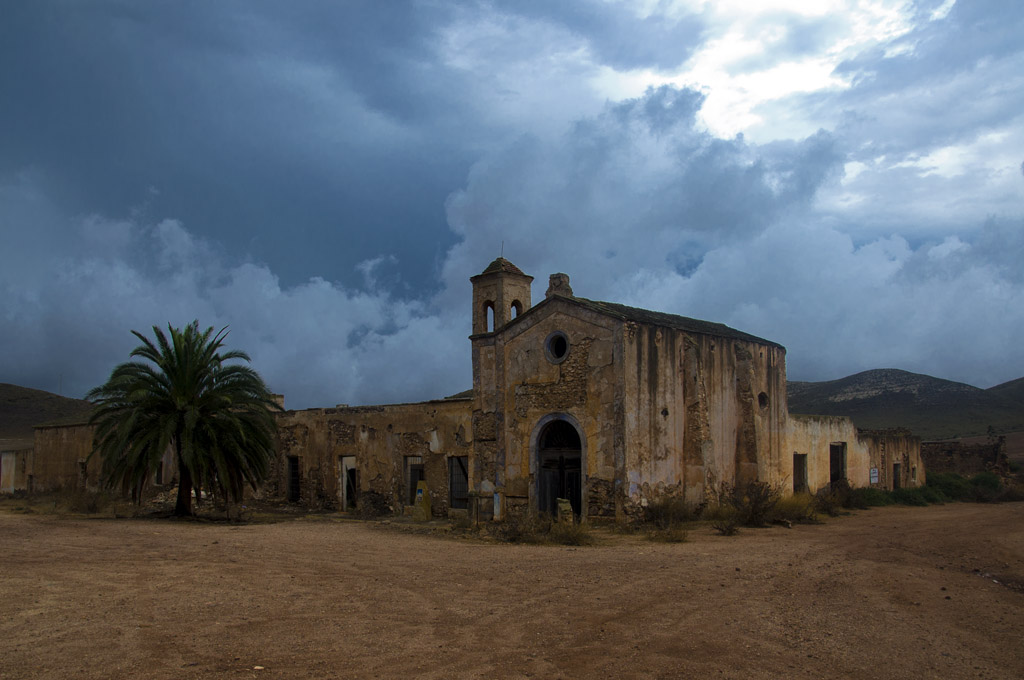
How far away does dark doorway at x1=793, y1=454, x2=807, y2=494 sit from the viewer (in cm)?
2543

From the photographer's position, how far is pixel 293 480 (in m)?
28.8

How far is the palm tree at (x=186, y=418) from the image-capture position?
20.8 m

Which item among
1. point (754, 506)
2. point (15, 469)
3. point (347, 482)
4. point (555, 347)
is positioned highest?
point (555, 347)

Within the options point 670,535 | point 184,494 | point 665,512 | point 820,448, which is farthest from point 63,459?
point 820,448

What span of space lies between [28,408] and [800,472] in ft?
228

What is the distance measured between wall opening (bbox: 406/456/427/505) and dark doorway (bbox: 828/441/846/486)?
45.9 feet

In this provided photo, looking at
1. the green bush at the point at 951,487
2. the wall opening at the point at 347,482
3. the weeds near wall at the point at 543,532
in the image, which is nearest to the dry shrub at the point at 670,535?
the weeds near wall at the point at 543,532

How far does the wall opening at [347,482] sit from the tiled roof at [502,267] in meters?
8.39

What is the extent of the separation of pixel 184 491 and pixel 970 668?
19818 mm

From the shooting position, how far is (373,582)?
1068 centimetres

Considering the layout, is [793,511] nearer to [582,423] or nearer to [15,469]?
[582,423]

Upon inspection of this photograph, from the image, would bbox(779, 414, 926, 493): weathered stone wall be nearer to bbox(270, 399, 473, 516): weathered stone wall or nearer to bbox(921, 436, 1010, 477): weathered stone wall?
bbox(921, 436, 1010, 477): weathered stone wall

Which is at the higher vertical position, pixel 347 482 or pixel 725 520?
pixel 347 482

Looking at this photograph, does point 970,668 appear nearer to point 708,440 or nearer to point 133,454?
point 708,440
